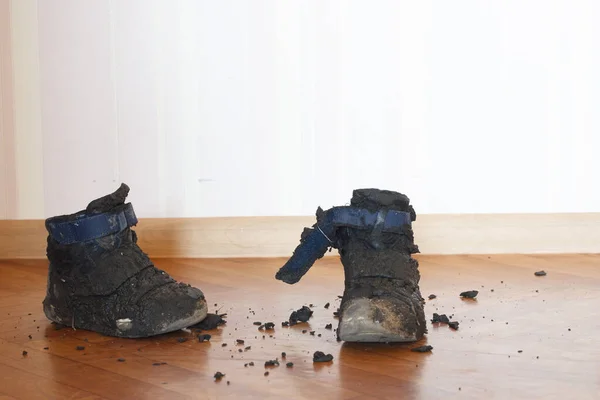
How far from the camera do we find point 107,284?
1369 mm

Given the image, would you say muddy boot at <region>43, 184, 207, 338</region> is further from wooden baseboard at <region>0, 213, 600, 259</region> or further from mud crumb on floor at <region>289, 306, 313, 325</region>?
wooden baseboard at <region>0, 213, 600, 259</region>

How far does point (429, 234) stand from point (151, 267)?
90 centimetres

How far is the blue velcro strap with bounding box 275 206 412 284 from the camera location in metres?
1.36

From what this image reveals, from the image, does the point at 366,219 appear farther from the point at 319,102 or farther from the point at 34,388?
the point at 319,102

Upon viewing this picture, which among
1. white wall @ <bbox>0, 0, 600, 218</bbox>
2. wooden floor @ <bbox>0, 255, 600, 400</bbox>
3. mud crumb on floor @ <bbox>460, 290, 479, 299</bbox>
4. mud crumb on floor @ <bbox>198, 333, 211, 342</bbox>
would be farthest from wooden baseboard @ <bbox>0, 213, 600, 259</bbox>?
mud crumb on floor @ <bbox>198, 333, 211, 342</bbox>

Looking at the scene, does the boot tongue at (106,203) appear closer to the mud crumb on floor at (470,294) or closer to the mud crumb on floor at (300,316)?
the mud crumb on floor at (300,316)

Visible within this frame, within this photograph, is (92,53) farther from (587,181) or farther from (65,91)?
(587,181)

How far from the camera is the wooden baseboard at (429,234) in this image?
6.97ft

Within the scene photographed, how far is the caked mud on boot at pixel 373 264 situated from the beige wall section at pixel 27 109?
991 mm

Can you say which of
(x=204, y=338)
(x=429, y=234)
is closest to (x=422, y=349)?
(x=204, y=338)

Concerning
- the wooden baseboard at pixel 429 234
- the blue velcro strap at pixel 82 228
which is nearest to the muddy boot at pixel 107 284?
the blue velcro strap at pixel 82 228

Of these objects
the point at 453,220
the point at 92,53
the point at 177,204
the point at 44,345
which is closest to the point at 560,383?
the point at 44,345

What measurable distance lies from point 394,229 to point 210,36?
37.4 inches

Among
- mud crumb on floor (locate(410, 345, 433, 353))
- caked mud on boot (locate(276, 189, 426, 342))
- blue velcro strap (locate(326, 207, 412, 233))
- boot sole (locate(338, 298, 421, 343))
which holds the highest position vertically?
blue velcro strap (locate(326, 207, 412, 233))
